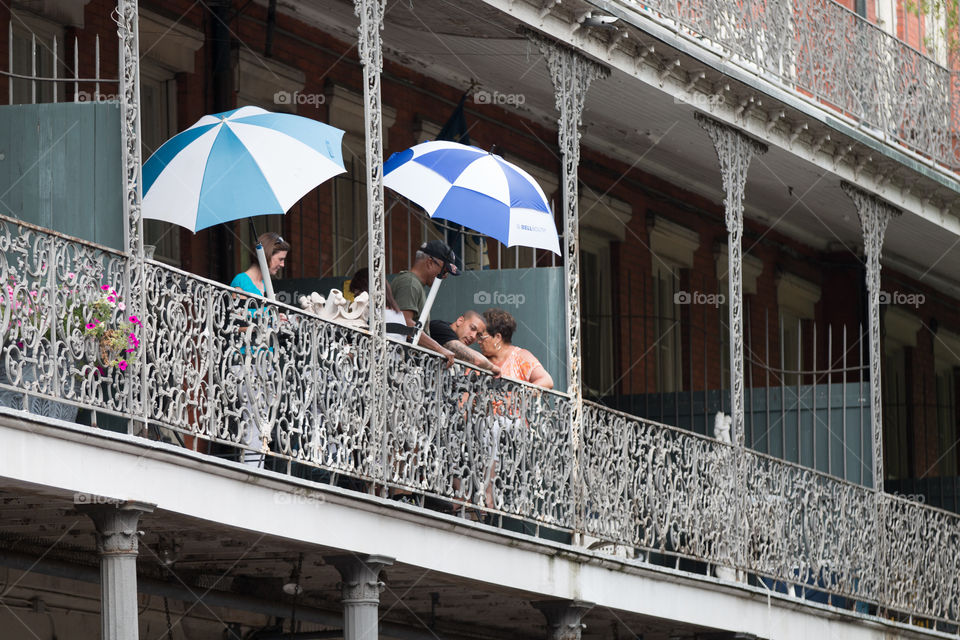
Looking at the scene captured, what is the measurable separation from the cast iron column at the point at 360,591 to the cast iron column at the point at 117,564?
182 centimetres

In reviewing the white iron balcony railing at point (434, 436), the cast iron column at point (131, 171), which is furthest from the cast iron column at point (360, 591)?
the cast iron column at point (131, 171)

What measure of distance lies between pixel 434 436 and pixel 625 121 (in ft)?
15.8

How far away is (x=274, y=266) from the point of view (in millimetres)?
11102

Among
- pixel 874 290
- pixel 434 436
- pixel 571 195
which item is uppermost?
pixel 874 290

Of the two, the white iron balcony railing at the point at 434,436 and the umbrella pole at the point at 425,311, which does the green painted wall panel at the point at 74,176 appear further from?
the umbrella pole at the point at 425,311

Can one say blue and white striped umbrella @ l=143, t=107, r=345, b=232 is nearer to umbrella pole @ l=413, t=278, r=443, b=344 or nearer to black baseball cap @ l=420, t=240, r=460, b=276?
black baseball cap @ l=420, t=240, r=460, b=276

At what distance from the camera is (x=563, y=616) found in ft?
42.2

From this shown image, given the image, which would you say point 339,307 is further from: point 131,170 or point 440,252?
point 131,170

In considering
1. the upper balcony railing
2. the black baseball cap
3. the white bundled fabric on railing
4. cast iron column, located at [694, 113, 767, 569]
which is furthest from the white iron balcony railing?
the upper balcony railing

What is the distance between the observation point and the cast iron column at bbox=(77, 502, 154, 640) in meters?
9.41

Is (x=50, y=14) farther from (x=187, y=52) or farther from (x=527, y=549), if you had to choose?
(x=527, y=549)

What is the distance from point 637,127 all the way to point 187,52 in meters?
3.93

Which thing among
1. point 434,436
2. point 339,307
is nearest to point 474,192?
point 339,307

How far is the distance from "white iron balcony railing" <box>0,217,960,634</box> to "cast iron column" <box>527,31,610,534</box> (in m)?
0.07
